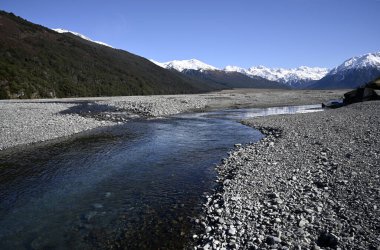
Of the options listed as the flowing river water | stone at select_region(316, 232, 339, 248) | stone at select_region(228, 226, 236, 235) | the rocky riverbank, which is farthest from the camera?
the flowing river water

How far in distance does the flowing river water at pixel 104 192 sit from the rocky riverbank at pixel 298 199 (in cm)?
131

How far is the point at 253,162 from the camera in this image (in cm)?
1786

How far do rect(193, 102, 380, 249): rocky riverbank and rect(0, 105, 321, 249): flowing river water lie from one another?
131 cm

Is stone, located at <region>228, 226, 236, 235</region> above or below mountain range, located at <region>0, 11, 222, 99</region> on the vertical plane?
below

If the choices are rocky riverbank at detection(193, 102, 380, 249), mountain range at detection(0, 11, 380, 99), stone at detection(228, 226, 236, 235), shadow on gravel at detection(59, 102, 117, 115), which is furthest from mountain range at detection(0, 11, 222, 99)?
stone at detection(228, 226, 236, 235)

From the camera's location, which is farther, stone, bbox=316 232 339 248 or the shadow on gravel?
the shadow on gravel

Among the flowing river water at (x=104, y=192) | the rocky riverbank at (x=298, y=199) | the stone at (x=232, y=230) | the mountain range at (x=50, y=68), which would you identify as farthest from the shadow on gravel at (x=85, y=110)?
the stone at (x=232, y=230)

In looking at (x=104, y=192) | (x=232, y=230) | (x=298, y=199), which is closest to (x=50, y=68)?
(x=104, y=192)

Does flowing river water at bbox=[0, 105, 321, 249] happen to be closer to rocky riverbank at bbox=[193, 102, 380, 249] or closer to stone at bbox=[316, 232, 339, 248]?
rocky riverbank at bbox=[193, 102, 380, 249]

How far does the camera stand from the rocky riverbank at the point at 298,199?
30.4ft

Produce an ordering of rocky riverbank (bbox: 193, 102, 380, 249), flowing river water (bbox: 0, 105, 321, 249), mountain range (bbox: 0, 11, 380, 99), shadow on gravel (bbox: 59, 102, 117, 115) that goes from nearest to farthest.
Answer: rocky riverbank (bbox: 193, 102, 380, 249)
flowing river water (bbox: 0, 105, 321, 249)
shadow on gravel (bbox: 59, 102, 117, 115)
mountain range (bbox: 0, 11, 380, 99)

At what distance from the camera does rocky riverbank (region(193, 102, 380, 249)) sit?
927 cm

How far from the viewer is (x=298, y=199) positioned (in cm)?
1193

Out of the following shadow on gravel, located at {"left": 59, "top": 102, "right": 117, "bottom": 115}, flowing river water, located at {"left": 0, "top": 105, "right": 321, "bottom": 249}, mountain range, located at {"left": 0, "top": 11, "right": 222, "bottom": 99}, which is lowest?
flowing river water, located at {"left": 0, "top": 105, "right": 321, "bottom": 249}
